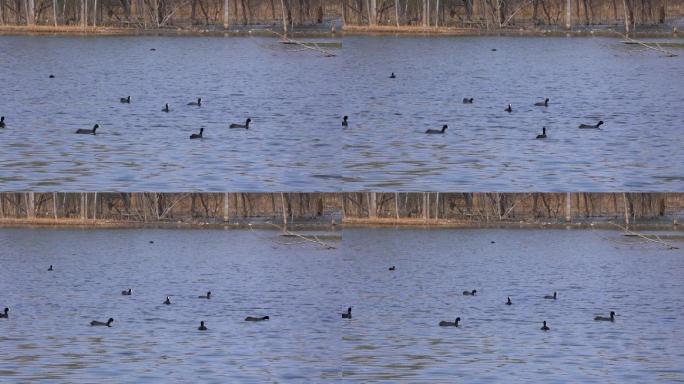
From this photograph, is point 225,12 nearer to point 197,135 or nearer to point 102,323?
point 197,135

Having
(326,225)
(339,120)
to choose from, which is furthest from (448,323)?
(326,225)

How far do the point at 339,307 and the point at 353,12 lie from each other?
19.9ft

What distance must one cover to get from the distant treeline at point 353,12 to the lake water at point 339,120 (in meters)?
1.17

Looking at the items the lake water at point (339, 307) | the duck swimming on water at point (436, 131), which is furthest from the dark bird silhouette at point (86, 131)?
the duck swimming on water at point (436, 131)

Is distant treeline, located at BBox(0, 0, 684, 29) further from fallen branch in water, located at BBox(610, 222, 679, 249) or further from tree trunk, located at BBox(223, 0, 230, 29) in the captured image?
fallen branch in water, located at BBox(610, 222, 679, 249)

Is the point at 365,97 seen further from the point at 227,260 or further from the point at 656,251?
the point at 656,251

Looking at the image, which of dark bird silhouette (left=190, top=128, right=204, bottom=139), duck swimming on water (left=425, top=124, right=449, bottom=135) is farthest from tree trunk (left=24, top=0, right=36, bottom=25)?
duck swimming on water (left=425, top=124, right=449, bottom=135)

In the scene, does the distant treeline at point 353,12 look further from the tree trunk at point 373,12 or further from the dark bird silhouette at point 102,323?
the dark bird silhouette at point 102,323

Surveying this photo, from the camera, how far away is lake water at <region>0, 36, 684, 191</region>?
22750 millimetres

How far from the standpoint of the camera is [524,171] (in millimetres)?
23359

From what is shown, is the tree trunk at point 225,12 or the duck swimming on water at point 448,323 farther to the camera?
the tree trunk at point 225,12

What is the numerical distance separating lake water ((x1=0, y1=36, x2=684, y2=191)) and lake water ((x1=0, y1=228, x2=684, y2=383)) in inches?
83.0

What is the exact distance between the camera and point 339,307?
26594mm

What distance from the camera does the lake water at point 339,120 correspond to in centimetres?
2275
